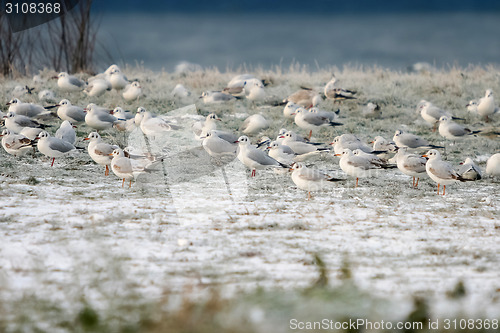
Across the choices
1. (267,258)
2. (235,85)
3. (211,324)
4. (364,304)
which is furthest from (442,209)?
(235,85)

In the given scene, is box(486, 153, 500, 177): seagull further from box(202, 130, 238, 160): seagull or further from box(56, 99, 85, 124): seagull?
box(56, 99, 85, 124): seagull

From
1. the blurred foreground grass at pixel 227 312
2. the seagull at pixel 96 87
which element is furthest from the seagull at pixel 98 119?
the blurred foreground grass at pixel 227 312

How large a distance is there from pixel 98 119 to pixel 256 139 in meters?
3.34

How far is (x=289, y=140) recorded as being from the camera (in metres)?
11.6

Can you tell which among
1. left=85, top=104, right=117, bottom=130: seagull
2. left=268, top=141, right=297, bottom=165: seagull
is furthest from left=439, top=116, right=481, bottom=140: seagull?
left=85, top=104, right=117, bottom=130: seagull

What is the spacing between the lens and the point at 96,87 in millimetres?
16047

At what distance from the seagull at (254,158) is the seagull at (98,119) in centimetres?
366

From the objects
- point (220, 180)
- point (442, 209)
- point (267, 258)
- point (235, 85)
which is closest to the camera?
point (267, 258)

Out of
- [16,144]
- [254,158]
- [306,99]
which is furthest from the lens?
[306,99]

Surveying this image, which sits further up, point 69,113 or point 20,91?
point 69,113

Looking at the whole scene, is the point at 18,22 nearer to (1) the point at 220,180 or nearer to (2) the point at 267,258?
(1) the point at 220,180

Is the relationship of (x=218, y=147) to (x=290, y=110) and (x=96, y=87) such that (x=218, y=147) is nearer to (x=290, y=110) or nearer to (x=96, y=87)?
(x=290, y=110)

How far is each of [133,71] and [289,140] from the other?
35.1ft

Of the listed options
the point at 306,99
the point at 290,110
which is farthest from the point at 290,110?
the point at 306,99
